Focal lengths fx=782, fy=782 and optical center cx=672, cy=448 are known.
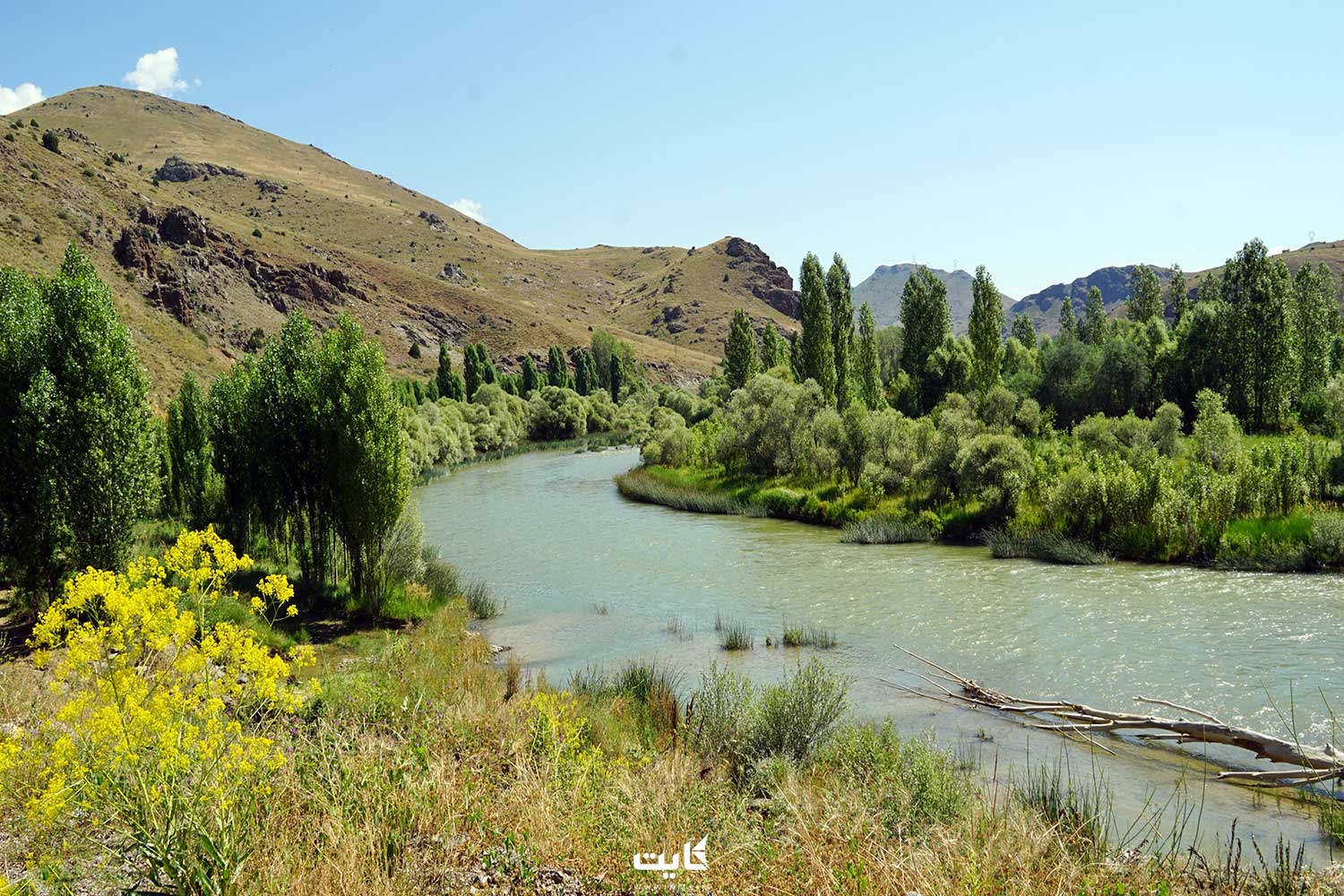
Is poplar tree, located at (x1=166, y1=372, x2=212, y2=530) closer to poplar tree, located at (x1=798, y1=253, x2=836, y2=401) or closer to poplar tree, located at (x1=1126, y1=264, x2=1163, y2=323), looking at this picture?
poplar tree, located at (x1=798, y1=253, x2=836, y2=401)

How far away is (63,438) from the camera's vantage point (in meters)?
15.5

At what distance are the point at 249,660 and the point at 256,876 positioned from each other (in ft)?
5.44

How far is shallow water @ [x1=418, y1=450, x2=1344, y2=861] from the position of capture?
12.5 meters

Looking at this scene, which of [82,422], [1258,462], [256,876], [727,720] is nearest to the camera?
[256,876]

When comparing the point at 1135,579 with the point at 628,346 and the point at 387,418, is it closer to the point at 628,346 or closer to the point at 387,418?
the point at 387,418

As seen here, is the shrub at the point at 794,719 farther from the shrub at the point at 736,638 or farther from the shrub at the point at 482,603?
the shrub at the point at 482,603

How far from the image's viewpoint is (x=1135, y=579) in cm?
2381

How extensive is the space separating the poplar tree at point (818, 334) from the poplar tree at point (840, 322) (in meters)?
0.44

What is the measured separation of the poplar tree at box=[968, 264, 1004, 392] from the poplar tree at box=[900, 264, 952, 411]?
286cm

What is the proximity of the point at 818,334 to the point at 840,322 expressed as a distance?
2.63 meters

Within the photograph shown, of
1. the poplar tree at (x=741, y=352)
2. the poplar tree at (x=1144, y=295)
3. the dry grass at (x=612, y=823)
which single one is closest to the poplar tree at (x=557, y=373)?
the poplar tree at (x=741, y=352)

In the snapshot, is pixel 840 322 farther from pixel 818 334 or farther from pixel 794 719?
pixel 794 719

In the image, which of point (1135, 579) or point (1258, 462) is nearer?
point (1135, 579)

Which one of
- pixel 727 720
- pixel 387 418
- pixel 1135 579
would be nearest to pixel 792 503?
pixel 1135 579
